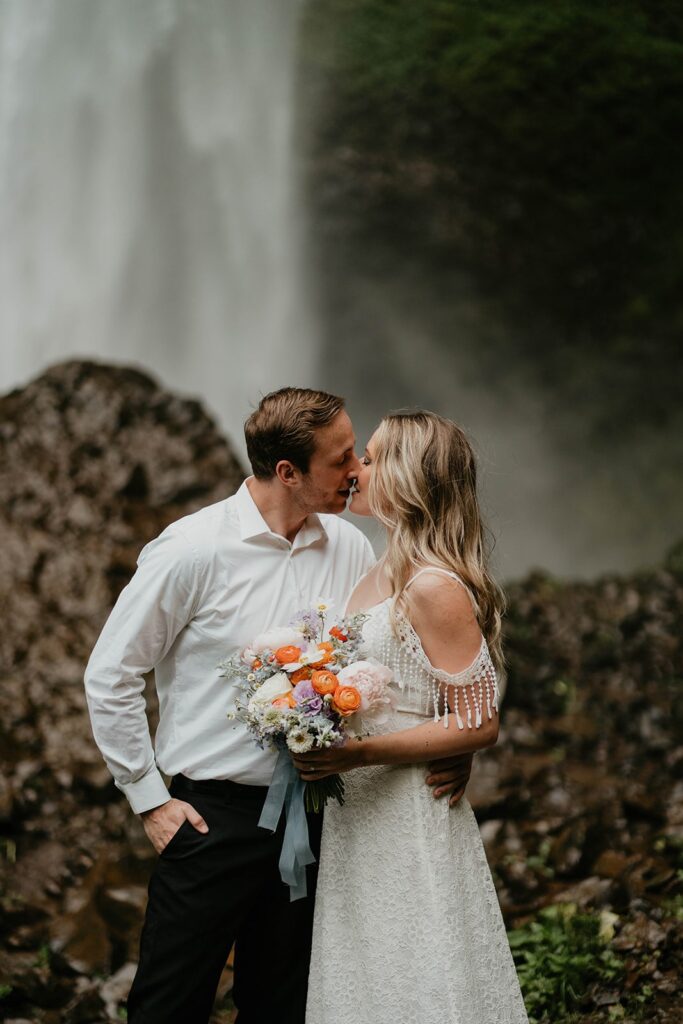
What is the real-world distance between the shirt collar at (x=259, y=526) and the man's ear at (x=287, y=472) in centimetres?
12

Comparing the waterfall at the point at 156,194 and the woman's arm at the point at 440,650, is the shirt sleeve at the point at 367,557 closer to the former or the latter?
the woman's arm at the point at 440,650

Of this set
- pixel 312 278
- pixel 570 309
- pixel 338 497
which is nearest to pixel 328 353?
pixel 312 278

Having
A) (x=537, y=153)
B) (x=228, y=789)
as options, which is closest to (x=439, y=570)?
(x=228, y=789)

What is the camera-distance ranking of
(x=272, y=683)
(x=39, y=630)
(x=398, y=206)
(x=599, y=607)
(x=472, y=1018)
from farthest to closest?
(x=398, y=206)
(x=599, y=607)
(x=39, y=630)
(x=472, y=1018)
(x=272, y=683)

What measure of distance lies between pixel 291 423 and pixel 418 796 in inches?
41.1

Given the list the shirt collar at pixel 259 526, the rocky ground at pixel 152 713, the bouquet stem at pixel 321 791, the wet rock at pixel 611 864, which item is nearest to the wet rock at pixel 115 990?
the rocky ground at pixel 152 713

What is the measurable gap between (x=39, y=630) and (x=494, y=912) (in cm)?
464

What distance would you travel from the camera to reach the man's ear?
9.02 feet

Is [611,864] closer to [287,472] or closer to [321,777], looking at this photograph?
[321,777]

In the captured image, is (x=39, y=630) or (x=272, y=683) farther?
(x=39, y=630)

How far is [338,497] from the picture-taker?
2.81 meters

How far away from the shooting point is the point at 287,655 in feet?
7.65

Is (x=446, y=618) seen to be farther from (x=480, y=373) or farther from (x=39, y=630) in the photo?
(x=480, y=373)

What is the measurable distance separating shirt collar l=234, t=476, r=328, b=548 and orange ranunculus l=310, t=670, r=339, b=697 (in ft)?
1.88
